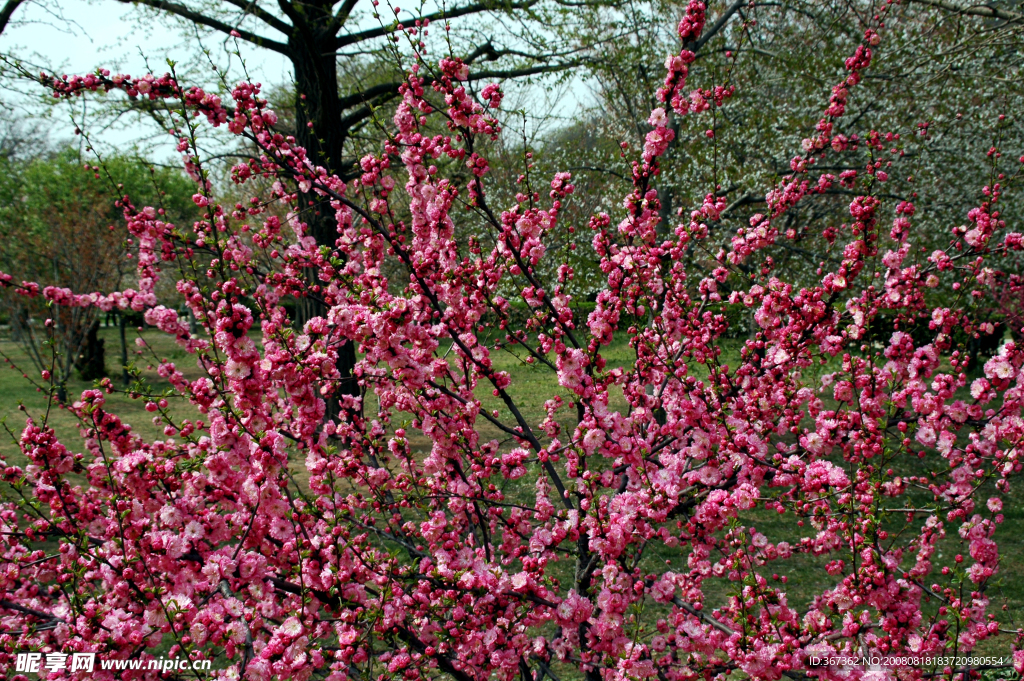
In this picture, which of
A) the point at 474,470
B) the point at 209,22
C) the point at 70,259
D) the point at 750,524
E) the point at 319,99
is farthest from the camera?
the point at 70,259

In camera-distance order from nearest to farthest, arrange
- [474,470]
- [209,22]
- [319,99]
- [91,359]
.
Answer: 1. [474,470]
2. [209,22]
3. [319,99]
4. [91,359]

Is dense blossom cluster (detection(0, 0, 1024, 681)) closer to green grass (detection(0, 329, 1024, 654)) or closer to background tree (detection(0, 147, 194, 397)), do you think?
green grass (detection(0, 329, 1024, 654))

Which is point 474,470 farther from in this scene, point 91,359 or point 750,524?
point 91,359

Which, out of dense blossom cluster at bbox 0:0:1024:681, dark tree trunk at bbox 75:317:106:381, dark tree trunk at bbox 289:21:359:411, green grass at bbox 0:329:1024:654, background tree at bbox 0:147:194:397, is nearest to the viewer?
dense blossom cluster at bbox 0:0:1024:681

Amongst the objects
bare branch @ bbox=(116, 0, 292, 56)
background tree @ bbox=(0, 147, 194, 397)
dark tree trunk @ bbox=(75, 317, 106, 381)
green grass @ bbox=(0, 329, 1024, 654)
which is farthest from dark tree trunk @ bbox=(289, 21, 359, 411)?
dark tree trunk @ bbox=(75, 317, 106, 381)

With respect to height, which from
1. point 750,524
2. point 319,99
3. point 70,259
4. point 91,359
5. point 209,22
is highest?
point 209,22

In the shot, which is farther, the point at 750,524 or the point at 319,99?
the point at 319,99

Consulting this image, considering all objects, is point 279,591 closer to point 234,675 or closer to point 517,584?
point 234,675

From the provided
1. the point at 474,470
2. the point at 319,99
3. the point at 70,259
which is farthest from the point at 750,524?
the point at 70,259

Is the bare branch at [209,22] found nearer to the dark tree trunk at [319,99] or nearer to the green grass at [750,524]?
the dark tree trunk at [319,99]

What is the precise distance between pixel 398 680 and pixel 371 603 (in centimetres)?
88

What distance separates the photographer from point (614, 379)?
11.1 ft

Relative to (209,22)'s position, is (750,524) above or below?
below

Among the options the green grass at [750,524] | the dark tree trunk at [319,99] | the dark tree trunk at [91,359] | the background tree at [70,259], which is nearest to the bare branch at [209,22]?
the dark tree trunk at [319,99]
